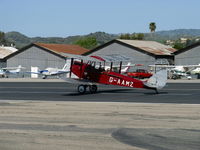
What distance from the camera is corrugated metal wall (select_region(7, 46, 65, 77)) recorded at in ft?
246

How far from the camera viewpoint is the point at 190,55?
68938 mm

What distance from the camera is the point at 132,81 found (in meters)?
28.4

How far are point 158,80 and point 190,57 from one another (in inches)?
1692

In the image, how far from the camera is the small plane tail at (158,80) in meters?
27.0

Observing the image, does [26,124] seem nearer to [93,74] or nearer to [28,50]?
[93,74]

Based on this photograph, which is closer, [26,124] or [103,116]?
[26,124]

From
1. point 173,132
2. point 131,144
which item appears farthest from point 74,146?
point 173,132

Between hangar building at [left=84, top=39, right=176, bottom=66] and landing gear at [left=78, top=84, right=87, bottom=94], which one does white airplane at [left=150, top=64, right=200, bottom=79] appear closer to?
hangar building at [left=84, top=39, right=176, bottom=66]

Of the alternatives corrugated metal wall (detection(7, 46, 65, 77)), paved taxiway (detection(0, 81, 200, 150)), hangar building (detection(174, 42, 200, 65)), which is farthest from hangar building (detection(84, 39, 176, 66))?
paved taxiway (detection(0, 81, 200, 150))

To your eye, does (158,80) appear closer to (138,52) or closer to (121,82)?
(121,82)

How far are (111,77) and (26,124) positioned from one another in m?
15.3

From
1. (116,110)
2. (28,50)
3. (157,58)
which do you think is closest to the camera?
(116,110)

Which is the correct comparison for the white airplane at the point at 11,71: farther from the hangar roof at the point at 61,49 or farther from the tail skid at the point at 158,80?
the tail skid at the point at 158,80

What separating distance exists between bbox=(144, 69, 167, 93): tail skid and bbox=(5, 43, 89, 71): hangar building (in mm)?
47024
